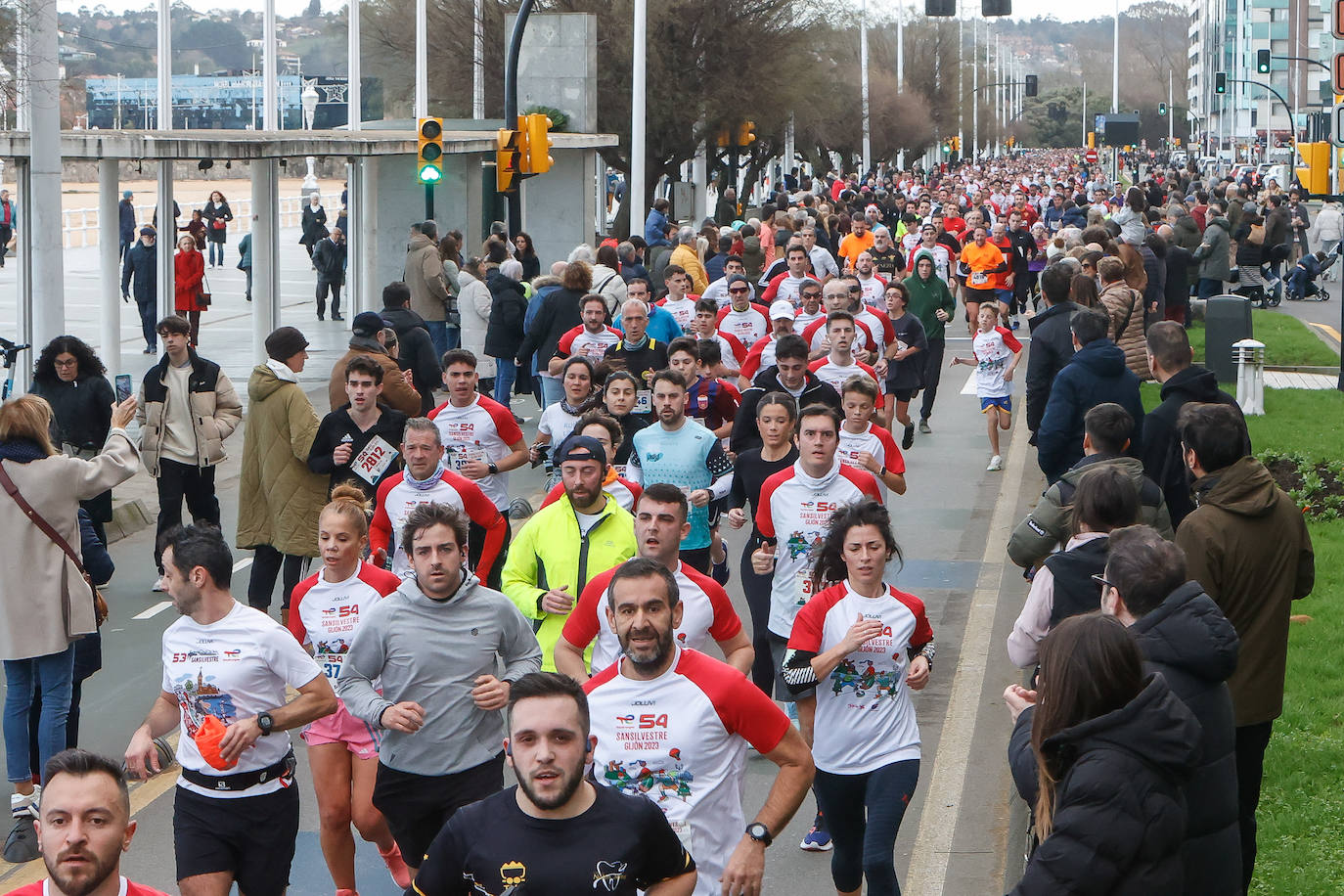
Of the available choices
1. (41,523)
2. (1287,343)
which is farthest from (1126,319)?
(1287,343)

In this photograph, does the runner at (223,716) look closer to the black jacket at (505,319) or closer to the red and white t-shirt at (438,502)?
the red and white t-shirt at (438,502)

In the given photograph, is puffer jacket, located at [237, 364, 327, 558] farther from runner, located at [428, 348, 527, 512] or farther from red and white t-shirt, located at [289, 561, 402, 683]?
red and white t-shirt, located at [289, 561, 402, 683]

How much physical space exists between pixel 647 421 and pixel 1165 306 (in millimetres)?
13911

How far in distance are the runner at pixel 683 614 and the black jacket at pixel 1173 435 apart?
3235mm

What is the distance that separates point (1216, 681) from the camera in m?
4.69

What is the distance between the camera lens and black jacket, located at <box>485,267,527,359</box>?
17125mm

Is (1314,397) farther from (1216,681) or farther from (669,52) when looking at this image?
(669,52)

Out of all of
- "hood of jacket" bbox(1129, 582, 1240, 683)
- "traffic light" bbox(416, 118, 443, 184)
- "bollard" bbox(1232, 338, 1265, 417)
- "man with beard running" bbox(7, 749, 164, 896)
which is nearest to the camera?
"man with beard running" bbox(7, 749, 164, 896)

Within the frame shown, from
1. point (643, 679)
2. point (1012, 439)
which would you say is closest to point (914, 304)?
point (1012, 439)

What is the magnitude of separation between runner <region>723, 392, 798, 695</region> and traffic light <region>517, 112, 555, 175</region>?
46.7 feet

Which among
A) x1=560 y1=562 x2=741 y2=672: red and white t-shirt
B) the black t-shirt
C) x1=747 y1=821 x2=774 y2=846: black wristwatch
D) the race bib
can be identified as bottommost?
x1=747 y1=821 x2=774 y2=846: black wristwatch

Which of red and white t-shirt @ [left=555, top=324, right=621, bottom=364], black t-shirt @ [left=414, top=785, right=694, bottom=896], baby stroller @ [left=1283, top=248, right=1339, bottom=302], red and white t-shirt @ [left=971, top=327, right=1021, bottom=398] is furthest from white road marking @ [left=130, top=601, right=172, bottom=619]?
baby stroller @ [left=1283, top=248, right=1339, bottom=302]

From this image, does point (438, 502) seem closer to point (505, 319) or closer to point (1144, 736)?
point (1144, 736)

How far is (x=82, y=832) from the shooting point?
3.87 metres
